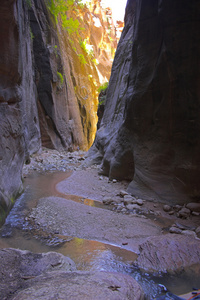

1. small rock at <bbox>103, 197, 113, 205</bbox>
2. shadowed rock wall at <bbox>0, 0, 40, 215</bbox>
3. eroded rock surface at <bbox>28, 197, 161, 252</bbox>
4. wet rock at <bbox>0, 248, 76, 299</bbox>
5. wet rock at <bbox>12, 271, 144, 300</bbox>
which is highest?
shadowed rock wall at <bbox>0, 0, 40, 215</bbox>

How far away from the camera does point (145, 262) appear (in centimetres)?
323

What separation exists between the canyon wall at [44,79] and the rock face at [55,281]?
78.6 inches

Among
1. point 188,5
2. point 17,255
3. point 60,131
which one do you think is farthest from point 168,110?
point 60,131

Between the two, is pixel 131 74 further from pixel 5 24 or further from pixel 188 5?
pixel 5 24

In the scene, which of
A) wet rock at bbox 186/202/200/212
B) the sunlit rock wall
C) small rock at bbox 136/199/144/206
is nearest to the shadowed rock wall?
small rock at bbox 136/199/144/206

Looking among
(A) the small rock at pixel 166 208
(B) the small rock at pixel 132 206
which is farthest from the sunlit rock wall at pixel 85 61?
(A) the small rock at pixel 166 208

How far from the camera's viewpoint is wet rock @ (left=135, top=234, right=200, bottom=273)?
3.12 m

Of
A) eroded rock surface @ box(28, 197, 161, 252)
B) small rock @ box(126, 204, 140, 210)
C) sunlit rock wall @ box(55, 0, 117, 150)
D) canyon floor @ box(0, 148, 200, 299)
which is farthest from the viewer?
sunlit rock wall @ box(55, 0, 117, 150)

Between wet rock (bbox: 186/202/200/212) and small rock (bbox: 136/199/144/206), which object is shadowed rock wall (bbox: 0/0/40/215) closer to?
small rock (bbox: 136/199/144/206)

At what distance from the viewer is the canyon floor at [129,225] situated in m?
3.27

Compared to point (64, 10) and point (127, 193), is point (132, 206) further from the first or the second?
point (64, 10)

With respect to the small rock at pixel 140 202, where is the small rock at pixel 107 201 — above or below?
below

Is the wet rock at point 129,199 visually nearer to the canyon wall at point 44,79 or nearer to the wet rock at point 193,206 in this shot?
the wet rock at point 193,206

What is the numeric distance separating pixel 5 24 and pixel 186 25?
13.8ft
